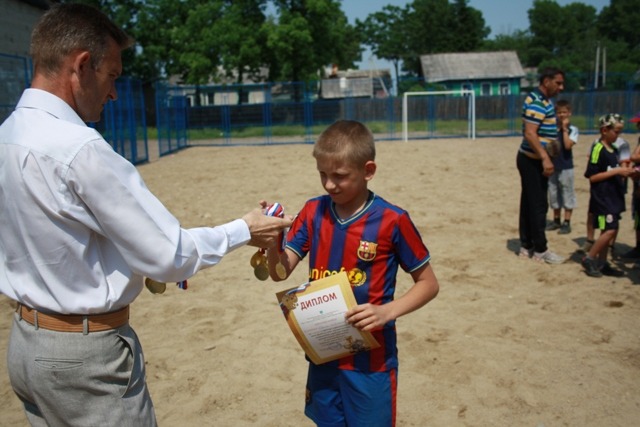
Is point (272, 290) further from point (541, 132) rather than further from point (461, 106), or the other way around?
point (461, 106)

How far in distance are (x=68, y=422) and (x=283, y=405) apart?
2.18 m

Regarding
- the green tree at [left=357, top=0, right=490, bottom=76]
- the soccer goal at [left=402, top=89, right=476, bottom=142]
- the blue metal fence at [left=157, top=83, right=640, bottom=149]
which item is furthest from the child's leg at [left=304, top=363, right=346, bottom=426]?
the green tree at [left=357, top=0, right=490, bottom=76]

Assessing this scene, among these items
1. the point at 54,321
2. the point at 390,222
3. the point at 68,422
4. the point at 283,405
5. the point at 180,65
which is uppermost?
the point at 180,65

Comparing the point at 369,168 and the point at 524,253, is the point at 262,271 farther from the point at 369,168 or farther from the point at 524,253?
the point at 524,253

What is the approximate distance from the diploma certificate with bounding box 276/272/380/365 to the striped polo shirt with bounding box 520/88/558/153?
536cm

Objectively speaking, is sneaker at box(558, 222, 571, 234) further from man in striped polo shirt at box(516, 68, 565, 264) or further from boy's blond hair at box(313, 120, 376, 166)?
boy's blond hair at box(313, 120, 376, 166)

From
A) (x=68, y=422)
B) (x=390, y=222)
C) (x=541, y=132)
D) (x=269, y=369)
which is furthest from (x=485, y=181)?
(x=68, y=422)

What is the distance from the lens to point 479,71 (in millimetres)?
55875

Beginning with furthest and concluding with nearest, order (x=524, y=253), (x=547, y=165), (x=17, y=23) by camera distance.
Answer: (x=17, y=23) < (x=524, y=253) < (x=547, y=165)

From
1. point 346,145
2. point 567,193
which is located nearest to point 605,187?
point 567,193

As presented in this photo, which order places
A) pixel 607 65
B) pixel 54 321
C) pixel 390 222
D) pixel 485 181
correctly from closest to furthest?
pixel 54 321
pixel 390 222
pixel 485 181
pixel 607 65

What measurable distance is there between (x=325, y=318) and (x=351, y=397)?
400 mm

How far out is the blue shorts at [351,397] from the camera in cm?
261

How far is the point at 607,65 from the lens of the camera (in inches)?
2901
